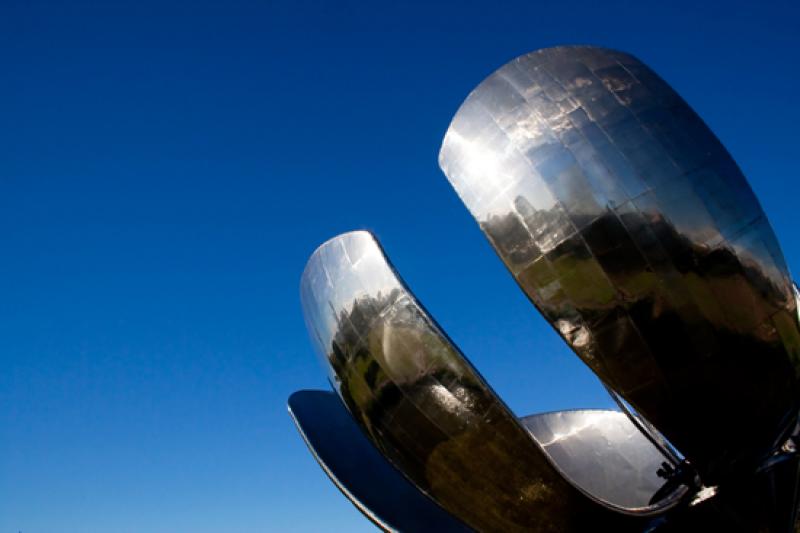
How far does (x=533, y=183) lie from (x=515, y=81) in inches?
53.3

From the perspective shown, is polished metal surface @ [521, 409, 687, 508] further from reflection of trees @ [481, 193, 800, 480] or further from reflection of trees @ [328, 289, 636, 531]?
reflection of trees @ [481, 193, 800, 480]

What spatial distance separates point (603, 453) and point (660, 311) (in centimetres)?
593

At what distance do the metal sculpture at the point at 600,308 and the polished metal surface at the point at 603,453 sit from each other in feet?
8.53

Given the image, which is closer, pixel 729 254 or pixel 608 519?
pixel 729 254

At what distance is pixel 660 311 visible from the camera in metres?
6.59

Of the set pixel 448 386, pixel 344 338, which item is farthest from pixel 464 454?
pixel 344 338

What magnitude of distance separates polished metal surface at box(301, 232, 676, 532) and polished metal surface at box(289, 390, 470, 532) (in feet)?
6.49

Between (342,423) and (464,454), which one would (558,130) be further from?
(342,423)

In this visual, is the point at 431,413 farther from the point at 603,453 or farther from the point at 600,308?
the point at 603,453

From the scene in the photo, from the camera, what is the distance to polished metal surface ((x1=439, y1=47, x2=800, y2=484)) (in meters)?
6.63

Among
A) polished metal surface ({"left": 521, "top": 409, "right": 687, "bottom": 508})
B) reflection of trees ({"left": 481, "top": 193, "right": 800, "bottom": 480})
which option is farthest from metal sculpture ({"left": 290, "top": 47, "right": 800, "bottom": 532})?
polished metal surface ({"left": 521, "top": 409, "right": 687, "bottom": 508})

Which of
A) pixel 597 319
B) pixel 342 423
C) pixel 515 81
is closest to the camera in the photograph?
pixel 597 319

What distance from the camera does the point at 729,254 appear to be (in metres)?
6.71

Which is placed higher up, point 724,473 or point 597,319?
point 597,319
